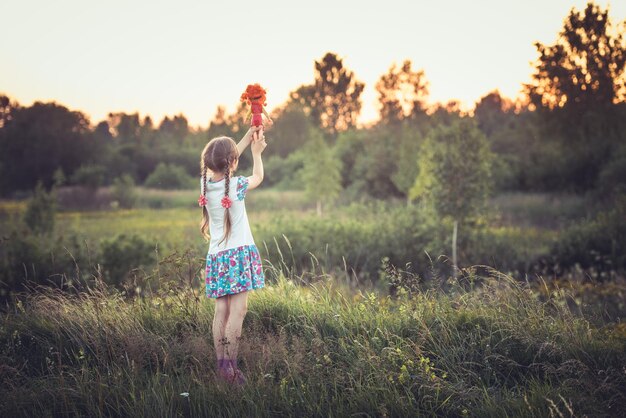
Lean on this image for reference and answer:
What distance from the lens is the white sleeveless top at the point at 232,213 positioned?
12.8 ft

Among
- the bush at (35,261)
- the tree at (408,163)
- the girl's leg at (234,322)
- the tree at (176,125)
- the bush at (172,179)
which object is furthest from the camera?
the tree at (176,125)

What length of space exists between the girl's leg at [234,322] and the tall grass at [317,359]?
151 mm

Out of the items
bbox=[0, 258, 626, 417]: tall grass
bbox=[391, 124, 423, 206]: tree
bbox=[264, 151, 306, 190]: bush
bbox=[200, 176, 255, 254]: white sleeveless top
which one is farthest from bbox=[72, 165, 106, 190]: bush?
bbox=[200, 176, 255, 254]: white sleeveless top

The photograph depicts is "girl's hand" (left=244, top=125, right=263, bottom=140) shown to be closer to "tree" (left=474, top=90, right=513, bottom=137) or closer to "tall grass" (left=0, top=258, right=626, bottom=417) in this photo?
"tall grass" (left=0, top=258, right=626, bottom=417)

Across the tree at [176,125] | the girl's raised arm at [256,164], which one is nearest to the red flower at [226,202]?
the girl's raised arm at [256,164]

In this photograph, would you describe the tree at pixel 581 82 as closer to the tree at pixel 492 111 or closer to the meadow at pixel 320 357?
the tree at pixel 492 111

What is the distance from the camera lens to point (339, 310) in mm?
4344

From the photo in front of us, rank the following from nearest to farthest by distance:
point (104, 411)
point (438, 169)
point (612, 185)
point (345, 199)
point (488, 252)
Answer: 1. point (104, 411)
2. point (438, 169)
3. point (488, 252)
4. point (612, 185)
5. point (345, 199)

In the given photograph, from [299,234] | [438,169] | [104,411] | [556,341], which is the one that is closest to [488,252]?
[438,169]

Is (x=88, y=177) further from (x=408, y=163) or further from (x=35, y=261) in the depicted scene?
(x=35, y=261)

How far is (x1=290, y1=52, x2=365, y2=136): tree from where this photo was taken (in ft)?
189

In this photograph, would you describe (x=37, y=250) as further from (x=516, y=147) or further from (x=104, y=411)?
(x=516, y=147)

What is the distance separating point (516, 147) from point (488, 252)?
22.7m

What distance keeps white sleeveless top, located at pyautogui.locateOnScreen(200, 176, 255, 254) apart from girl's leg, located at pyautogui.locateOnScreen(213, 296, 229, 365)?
427 millimetres
